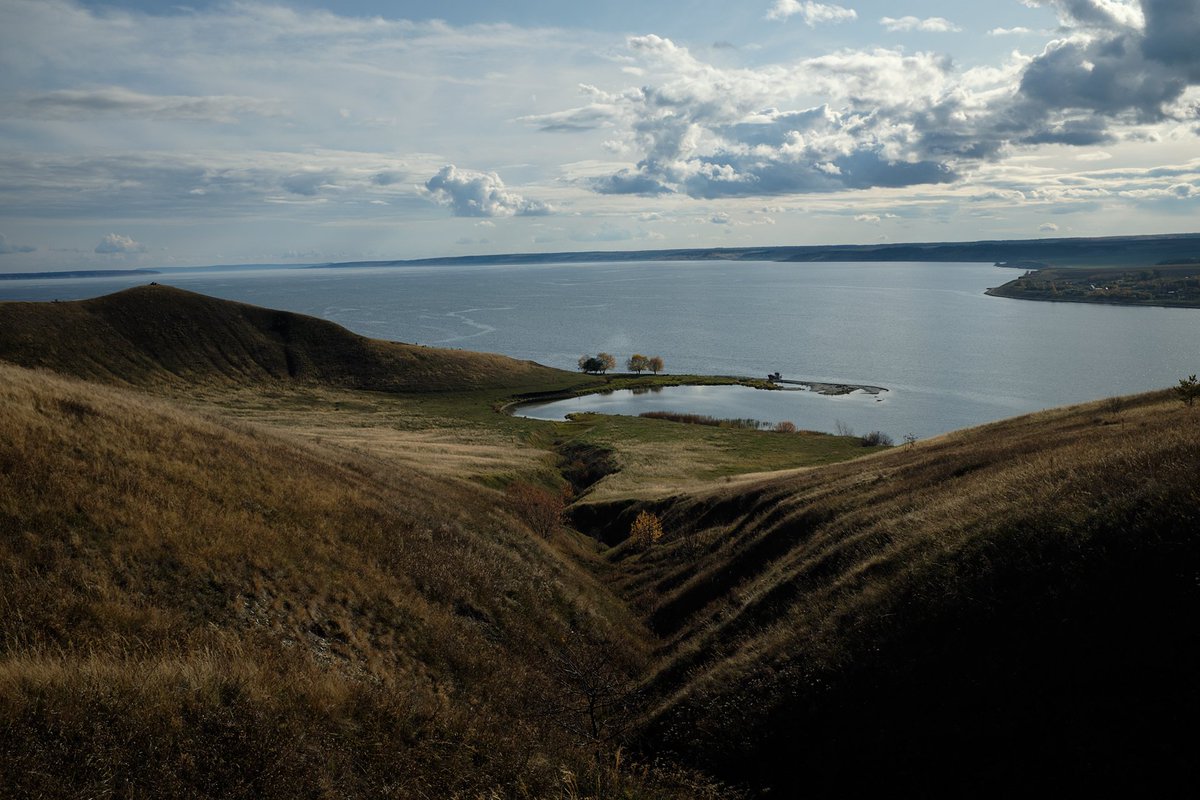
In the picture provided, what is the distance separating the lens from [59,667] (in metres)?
10.7

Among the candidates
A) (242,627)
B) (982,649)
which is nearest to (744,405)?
(982,649)

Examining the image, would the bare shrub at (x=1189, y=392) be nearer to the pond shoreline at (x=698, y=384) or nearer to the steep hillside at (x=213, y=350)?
the pond shoreline at (x=698, y=384)

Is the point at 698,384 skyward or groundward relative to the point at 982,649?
groundward

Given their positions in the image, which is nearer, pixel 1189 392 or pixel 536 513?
pixel 1189 392

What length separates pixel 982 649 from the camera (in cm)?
1330

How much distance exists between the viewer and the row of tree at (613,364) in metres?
164

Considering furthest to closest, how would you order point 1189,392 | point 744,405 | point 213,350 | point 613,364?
point 613,364 < point 213,350 < point 744,405 < point 1189,392

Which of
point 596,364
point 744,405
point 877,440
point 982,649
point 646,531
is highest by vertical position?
point 596,364

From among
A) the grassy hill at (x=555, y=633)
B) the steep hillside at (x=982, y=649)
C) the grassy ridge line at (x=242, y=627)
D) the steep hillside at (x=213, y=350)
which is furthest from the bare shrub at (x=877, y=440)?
the grassy ridge line at (x=242, y=627)

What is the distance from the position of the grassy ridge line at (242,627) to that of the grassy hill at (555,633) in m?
0.07

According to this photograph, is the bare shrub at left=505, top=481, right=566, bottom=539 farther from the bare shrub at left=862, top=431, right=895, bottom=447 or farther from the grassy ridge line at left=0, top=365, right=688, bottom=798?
the bare shrub at left=862, top=431, right=895, bottom=447

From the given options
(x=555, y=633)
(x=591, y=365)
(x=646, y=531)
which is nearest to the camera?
(x=555, y=633)

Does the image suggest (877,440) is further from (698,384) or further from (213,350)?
(213,350)

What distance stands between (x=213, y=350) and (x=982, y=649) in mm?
146211
